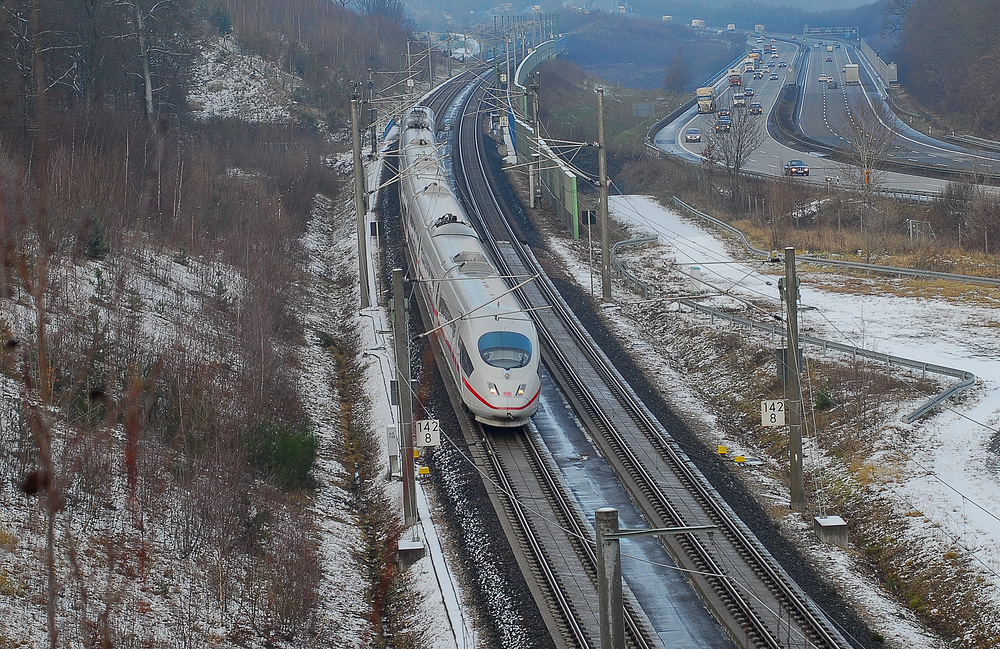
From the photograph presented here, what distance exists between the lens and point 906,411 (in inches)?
947

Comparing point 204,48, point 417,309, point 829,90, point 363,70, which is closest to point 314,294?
point 417,309

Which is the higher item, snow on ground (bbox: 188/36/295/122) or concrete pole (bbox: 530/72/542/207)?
snow on ground (bbox: 188/36/295/122)

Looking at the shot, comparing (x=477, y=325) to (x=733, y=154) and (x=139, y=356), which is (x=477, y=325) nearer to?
(x=139, y=356)

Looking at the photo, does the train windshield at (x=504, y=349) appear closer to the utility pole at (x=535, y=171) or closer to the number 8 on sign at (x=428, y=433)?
the number 8 on sign at (x=428, y=433)

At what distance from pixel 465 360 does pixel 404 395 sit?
4.94m

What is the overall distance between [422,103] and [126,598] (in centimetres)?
7568

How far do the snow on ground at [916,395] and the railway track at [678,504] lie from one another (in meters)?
1.33

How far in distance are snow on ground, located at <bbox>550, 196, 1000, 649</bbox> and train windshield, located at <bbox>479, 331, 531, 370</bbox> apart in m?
5.65

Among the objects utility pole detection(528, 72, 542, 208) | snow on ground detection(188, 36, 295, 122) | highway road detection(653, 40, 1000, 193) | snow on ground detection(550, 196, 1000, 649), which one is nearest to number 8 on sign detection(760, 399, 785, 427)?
snow on ground detection(550, 196, 1000, 649)

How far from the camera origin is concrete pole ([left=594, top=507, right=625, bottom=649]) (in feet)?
44.0

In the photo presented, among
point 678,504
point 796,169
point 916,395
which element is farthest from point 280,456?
point 796,169

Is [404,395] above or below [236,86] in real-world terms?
below

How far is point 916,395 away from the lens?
971 inches

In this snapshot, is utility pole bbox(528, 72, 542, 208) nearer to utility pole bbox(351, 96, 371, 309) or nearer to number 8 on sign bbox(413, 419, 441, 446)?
utility pole bbox(351, 96, 371, 309)
